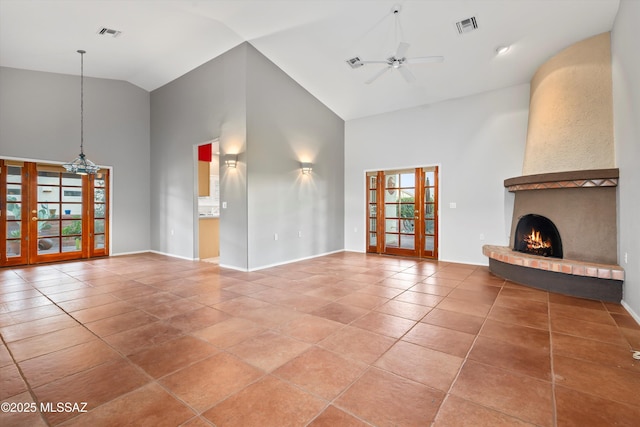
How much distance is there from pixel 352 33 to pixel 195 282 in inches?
183

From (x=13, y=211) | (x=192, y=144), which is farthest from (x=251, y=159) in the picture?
(x=13, y=211)

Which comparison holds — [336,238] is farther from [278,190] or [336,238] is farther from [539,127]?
[539,127]

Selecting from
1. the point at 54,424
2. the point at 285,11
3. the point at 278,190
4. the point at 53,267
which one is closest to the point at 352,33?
the point at 285,11

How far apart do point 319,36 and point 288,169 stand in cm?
249

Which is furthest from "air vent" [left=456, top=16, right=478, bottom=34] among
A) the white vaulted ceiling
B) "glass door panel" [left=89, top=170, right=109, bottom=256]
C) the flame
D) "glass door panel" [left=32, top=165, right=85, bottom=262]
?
"glass door panel" [left=32, top=165, right=85, bottom=262]

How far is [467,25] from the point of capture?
14.1 feet

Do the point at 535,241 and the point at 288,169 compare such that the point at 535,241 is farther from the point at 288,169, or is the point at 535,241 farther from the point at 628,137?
the point at 288,169

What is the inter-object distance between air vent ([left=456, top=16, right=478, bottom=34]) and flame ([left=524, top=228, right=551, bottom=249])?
10.6 ft

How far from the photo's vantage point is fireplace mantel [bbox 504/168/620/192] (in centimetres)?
388

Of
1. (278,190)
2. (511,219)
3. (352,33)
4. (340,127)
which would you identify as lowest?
(511,219)

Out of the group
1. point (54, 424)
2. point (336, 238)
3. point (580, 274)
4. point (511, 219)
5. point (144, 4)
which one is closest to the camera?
point (54, 424)

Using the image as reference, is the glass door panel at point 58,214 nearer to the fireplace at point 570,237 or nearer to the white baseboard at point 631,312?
the fireplace at point 570,237

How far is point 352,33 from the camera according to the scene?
474cm

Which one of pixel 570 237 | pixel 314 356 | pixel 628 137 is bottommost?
pixel 314 356
